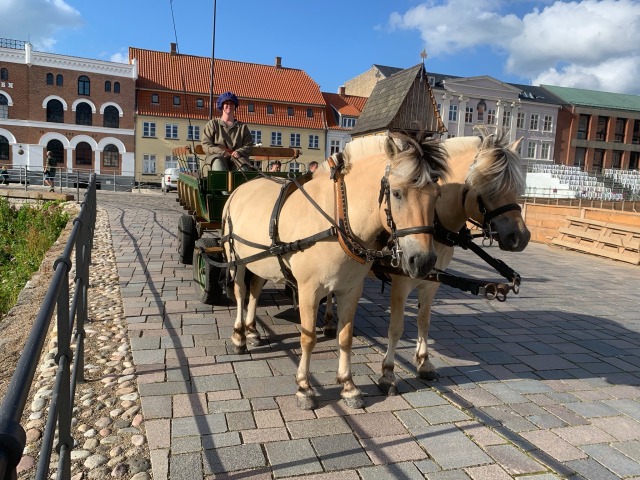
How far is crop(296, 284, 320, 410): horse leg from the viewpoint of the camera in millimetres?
3416

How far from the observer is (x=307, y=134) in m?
45.6

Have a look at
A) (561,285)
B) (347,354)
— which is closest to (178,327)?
(347,354)

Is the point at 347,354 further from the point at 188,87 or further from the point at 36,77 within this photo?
the point at 36,77

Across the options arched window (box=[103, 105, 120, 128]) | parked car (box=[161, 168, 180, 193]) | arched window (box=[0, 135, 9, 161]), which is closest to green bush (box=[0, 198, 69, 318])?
parked car (box=[161, 168, 180, 193])

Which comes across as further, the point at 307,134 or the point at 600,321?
the point at 307,134

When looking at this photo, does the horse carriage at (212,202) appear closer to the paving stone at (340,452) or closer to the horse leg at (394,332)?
the horse leg at (394,332)

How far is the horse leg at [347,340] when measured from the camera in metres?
3.55

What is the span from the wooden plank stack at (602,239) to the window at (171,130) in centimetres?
3481

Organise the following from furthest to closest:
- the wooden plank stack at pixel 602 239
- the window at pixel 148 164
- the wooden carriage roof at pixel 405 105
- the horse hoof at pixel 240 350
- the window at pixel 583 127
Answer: the window at pixel 583 127
the window at pixel 148 164
the wooden carriage roof at pixel 405 105
the wooden plank stack at pixel 602 239
the horse hoof at pixel 240 350

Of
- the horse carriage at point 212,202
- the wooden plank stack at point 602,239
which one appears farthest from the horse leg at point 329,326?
the wooden plank stack at point 602,239

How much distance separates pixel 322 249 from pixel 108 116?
4300cm

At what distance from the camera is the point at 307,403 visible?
345cm

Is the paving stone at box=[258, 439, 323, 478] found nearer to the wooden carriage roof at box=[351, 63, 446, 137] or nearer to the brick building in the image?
the wooden carriage roof at box=[351, 63, 446, 137]

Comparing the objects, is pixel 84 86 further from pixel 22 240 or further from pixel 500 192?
pixel 500 192
